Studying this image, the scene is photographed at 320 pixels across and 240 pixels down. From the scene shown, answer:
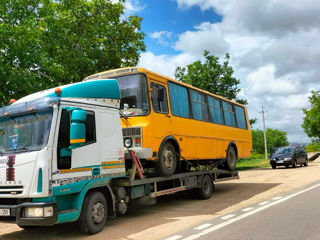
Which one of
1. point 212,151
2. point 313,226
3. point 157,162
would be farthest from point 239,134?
point 313,226

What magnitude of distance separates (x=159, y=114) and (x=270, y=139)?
139539 millimetres

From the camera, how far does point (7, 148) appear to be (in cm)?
580

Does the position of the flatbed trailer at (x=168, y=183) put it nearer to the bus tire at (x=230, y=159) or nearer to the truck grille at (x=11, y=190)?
the bus tire at (x=230, y=159)

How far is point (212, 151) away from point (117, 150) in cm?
522

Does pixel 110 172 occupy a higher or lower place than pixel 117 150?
lower

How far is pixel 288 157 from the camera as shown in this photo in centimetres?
2431

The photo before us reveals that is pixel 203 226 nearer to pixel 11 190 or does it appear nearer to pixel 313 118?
pixel 11 190

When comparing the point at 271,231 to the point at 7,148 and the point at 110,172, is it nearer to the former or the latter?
the point at 110,172

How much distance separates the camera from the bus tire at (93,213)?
6066 millimetres

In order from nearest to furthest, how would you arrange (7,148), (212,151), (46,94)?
(7,148) → (46,94) → (212,151)

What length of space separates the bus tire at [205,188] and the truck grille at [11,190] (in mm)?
6399

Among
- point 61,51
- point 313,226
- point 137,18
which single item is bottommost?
point 313,226

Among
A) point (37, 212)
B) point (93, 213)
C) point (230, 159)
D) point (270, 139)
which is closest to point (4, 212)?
point (37, 212)

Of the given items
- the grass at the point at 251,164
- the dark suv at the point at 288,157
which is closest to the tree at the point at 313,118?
the grass at the point at 251,164
